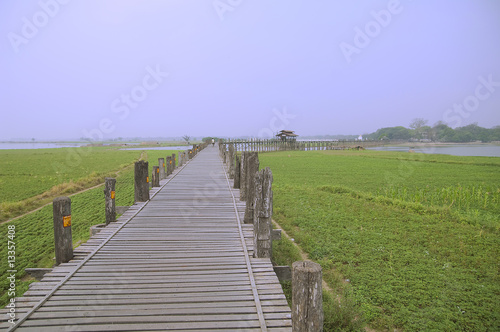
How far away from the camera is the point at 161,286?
374 cm

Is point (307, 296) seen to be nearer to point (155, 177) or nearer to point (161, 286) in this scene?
point (161, 286)

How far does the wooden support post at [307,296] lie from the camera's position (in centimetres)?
245

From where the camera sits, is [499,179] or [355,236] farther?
[499,179]

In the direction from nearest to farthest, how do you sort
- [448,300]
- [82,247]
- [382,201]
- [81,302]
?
[81,302] < [448,300] < [82,247] < [382,201]

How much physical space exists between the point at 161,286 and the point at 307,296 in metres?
2.07

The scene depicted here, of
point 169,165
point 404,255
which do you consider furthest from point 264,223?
point 169,165

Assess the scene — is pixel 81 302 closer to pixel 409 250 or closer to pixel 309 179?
pixel 409 250

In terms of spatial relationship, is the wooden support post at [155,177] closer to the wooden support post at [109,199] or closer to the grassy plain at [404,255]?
the wooden support post at [109,199]


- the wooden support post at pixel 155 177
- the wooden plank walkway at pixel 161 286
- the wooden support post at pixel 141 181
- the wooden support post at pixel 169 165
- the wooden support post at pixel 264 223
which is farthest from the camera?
the wooden support post at pixel 169 165

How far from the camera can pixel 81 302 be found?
11.1ft

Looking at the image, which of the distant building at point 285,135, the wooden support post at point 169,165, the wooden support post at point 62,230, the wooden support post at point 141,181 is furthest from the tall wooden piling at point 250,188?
the distant building at point 285,135

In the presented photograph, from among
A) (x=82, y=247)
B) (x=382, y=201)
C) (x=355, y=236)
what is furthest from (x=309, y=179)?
(x=82, y=247)

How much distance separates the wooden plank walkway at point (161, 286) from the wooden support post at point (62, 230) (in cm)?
18

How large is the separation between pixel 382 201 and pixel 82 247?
9.94 meters
